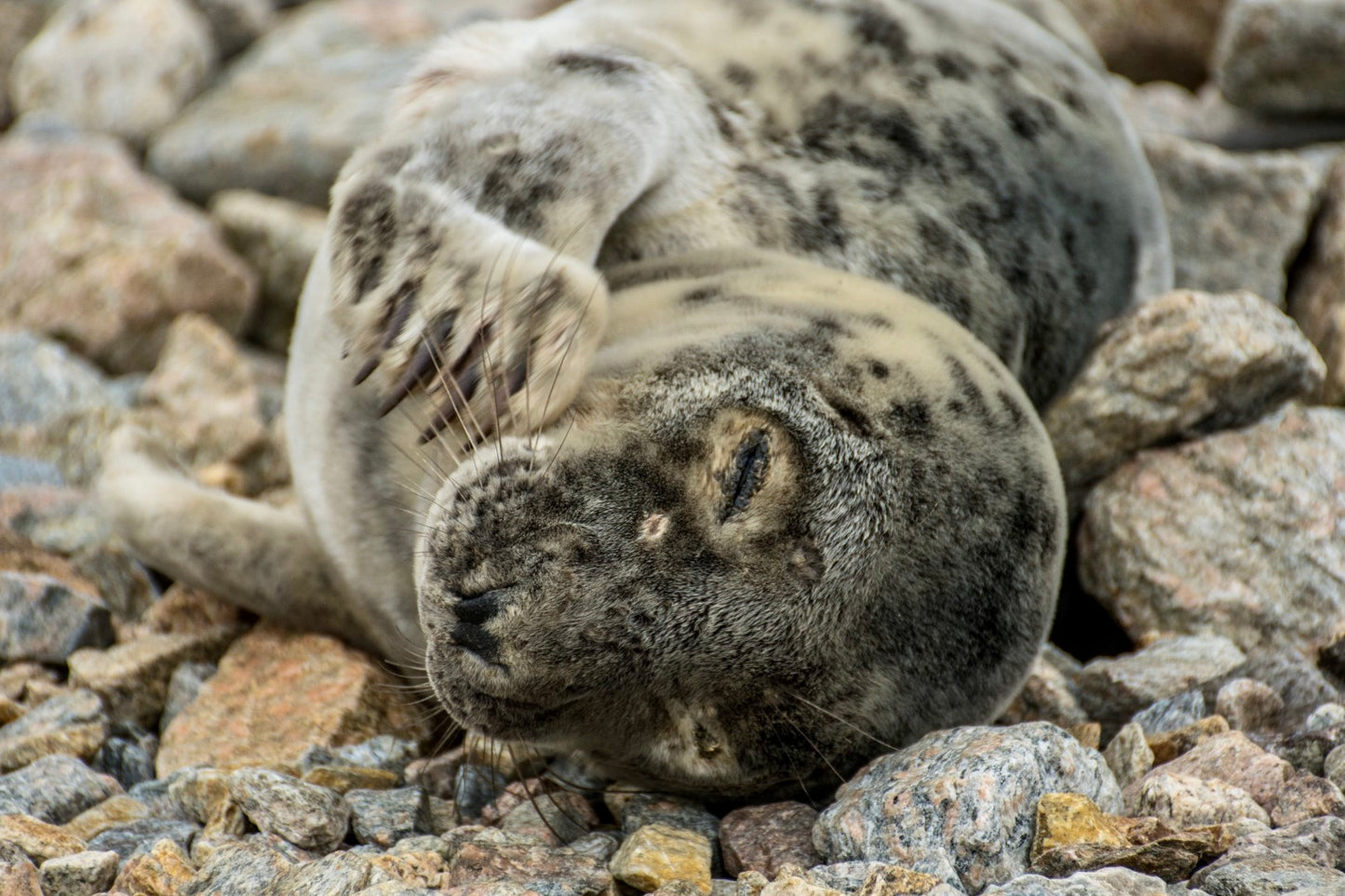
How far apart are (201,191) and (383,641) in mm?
3677

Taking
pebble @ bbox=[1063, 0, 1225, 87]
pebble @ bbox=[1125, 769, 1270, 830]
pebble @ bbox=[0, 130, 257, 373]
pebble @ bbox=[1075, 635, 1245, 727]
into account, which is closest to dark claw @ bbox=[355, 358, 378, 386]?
pebble @ bbox=[1125, 769, 1270, 830]

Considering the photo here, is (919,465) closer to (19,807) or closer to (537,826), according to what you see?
(537,826)

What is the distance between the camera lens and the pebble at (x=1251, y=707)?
2.83m

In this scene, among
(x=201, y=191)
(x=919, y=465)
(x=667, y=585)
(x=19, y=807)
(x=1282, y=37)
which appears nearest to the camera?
(x=667, y=585)

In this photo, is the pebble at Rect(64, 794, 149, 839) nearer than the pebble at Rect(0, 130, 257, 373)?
Yes

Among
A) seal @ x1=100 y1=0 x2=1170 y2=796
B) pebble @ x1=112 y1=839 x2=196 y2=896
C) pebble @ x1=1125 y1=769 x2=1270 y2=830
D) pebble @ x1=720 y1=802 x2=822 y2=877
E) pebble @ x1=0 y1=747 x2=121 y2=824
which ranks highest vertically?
seal @ x1=100 y1=0 x2=1170 y2=796

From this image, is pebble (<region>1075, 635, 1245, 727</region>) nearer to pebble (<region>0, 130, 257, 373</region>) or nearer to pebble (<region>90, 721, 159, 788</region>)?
pebble (<region>90, 721, 159, 788</region>)

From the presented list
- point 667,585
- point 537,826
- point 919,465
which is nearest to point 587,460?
point 667,585

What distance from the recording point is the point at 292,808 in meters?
2.46

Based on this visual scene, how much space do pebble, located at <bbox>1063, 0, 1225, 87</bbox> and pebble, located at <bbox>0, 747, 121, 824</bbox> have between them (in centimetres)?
596

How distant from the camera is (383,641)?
320cm

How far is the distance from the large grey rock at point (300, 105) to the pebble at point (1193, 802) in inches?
168

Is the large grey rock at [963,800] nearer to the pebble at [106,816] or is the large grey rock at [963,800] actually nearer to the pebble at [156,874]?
the pebble at [156,874]

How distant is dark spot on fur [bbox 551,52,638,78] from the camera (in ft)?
10.3
